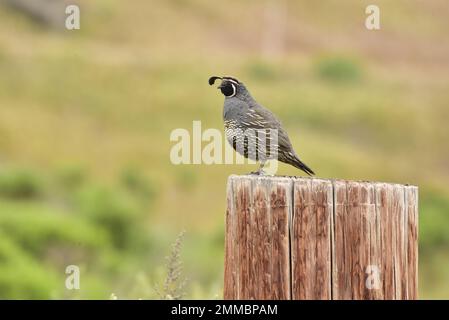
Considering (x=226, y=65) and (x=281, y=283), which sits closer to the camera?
(x=281, y=283)

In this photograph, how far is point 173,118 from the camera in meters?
30.5

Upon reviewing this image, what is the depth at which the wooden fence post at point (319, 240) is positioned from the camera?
4812 mm

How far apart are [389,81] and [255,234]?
1370 inches

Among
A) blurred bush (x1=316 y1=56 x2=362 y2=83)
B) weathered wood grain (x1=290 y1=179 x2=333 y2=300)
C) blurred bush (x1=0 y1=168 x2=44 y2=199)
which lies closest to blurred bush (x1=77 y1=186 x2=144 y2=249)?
blurred bush (x1=0 y1=168 x2=44 y2=199)

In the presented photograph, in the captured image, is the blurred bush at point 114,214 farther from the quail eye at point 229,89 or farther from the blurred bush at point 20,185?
the quail eye at point 229,89

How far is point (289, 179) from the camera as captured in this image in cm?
491

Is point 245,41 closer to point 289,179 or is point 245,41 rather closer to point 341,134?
point 341,134

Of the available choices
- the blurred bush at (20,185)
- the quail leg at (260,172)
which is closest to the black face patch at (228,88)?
the quail leg at (260,172)

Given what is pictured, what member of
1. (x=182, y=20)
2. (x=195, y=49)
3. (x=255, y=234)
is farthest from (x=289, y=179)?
(x=182, y=20)

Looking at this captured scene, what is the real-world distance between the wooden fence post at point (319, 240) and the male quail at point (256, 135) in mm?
2090

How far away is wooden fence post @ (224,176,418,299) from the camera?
4812mm

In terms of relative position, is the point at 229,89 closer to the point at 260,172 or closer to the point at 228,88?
the point at 228,88

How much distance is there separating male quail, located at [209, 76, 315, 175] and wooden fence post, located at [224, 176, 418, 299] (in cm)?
209

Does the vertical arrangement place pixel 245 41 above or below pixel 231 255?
above
